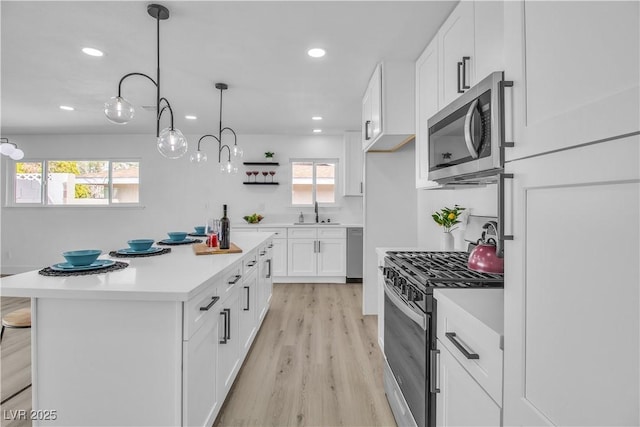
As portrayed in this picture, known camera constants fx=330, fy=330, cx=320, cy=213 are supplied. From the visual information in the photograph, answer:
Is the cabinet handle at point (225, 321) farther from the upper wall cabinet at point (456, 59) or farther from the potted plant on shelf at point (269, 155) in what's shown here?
the potted plant on shelf at point (269, 155)

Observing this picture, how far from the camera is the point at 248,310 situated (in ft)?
8.36

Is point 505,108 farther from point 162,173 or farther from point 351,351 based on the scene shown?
point 162,173

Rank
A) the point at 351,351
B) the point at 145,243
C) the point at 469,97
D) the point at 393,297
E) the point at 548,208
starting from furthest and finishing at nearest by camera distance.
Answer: the point at 351,351, the point at 145,243, the point at 393,297, the point at 469,97, the point at 548,208

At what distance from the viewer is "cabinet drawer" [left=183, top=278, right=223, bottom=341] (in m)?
1.35

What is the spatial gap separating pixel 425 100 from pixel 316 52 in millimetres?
961

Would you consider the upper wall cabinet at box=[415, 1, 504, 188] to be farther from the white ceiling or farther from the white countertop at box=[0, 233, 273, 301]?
the white countertop at box=[0, 233, 273, 301]

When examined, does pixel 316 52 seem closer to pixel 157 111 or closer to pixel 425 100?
pixel 425 100

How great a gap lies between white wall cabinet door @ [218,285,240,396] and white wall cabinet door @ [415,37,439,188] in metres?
1.45

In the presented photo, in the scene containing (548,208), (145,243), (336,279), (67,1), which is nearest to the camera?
(548,208)

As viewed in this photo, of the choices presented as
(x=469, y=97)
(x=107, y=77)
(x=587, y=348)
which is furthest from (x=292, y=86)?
(x=587, y=348)

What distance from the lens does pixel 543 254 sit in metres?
0.72

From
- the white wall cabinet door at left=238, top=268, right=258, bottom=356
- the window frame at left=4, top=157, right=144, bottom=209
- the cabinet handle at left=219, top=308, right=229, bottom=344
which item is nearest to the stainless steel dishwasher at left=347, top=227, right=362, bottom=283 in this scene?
the white wall cabinet door at left=238, top=268, right=258, bottom=356

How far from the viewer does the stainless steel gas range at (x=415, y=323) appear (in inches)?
52.6

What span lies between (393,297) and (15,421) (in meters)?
2.22
